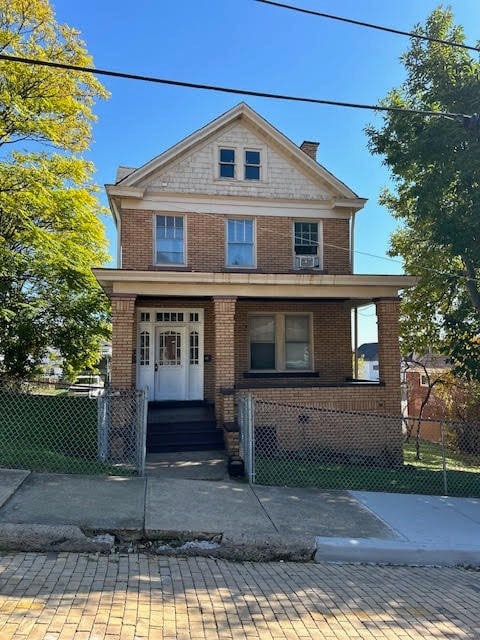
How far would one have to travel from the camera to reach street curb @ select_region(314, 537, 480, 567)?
17.3 feet

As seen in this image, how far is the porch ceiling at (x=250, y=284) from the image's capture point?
10.5 m

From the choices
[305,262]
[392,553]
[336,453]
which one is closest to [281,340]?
[305,262]

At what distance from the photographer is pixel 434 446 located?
18.2m

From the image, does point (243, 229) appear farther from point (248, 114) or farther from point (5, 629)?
point (5, 629)

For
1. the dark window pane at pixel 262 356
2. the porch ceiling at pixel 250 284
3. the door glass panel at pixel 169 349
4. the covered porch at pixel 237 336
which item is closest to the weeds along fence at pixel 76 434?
the covered porch at pixel 237 336

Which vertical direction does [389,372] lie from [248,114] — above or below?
below

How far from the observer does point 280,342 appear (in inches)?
530

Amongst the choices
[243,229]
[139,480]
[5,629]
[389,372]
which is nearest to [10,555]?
[5,629]

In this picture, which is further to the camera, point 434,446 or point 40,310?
point 434,446

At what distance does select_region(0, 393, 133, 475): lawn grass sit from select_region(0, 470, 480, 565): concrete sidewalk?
0.54 m

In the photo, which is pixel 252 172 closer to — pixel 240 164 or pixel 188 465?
pixel 240 164

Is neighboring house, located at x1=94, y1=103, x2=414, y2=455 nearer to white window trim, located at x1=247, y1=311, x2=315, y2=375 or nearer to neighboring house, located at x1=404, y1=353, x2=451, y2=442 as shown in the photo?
white window trim, located at x1=247, y1=311, x2=315, y2=375

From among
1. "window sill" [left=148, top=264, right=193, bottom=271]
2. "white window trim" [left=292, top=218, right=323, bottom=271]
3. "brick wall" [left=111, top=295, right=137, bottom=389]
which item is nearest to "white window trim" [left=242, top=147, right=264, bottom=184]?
"white window trim" [left=292, top=218, right=323, bottom=271]

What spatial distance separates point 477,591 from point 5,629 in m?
4.22
